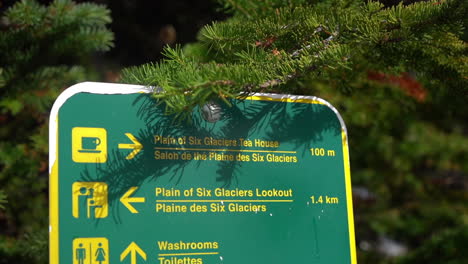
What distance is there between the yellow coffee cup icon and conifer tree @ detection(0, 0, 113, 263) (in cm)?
80

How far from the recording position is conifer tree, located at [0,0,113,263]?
5.65 feet

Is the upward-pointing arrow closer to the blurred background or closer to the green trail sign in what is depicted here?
the green trail sign

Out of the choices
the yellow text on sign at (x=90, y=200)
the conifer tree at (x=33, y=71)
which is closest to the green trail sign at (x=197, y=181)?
the yellow text on sign at (x=90, y=200)

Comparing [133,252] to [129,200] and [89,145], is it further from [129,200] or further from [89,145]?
[89,145]

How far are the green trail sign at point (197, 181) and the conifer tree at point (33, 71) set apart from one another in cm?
81

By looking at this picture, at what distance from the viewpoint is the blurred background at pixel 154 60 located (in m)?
1.77

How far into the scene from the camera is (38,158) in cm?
186

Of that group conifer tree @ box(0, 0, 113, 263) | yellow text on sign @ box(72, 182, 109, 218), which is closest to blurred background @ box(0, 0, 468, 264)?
conifer tree @ box(0, 0, 113, 263)

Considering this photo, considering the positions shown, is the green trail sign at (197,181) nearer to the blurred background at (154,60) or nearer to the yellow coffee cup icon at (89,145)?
the yellow coffee cup icon at (89,145)

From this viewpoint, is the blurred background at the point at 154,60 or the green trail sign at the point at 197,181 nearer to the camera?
the green trail sign at the point at 197,181

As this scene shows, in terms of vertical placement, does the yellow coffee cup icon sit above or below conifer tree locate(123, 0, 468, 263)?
below

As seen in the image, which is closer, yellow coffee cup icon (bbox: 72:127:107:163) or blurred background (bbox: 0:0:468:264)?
yellow coffee cup icon (bbox: 72:127:107:163)

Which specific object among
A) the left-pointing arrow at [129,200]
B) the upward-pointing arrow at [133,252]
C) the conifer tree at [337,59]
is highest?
the conifer tree at [337,59]

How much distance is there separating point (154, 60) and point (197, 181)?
5.70ft
